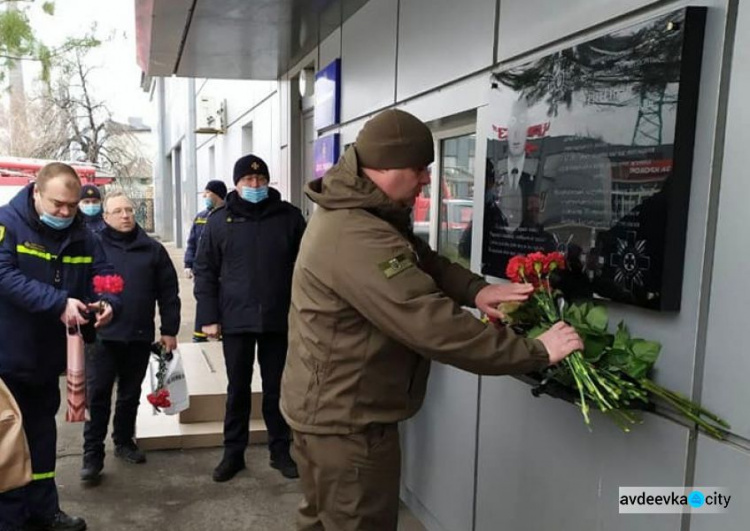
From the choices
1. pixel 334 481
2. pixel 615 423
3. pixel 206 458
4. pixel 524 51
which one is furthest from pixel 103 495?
pixel 524 51

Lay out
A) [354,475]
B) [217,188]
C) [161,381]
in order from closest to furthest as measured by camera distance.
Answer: [354,475] → [161,381] → [217,188]

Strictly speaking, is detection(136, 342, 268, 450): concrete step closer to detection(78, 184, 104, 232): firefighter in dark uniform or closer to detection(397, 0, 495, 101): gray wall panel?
Answer: detection(78, 184, 104, 232): firefighter in dark uniform

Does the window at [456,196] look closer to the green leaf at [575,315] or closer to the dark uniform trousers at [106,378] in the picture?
the green leaf at [575,315]

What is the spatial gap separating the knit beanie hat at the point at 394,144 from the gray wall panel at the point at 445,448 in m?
1.22

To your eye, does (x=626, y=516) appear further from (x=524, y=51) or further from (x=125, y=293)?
(x=125, y=293)

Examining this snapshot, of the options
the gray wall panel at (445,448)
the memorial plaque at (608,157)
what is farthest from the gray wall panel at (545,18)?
the gray wall panel at (445,448)

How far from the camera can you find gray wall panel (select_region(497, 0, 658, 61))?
199 centimetres

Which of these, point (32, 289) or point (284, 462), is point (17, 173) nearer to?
point (284, 462)

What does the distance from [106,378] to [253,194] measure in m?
1.47

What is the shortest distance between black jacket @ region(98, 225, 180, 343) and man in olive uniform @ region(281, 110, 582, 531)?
2057 millimetres

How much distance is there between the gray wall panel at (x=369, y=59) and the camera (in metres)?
3.85

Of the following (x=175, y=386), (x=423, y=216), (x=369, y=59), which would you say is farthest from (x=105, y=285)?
(x=369, y=59)

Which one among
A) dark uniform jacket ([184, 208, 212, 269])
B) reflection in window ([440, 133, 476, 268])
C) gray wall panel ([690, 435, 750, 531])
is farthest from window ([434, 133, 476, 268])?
dark uniform jacket ([184, 208, 212, 269])

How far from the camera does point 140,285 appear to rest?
4.10 meters
